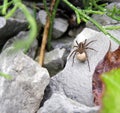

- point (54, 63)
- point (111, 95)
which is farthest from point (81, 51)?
point (111, 95)

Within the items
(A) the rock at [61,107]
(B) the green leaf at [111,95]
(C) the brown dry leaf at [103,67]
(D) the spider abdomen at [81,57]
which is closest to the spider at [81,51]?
(D) the spider abdomen at [81,57]

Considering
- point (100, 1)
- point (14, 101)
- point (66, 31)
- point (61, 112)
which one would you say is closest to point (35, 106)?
point (14, 101)

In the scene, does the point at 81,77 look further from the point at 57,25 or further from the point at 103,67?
the point at 57,25

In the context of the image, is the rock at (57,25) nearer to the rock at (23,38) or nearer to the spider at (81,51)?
the rock at (23,38)

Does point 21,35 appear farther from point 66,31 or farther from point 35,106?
point 35,106

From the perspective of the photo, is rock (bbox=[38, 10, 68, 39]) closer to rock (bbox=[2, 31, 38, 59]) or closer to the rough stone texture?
rock (bbox=[2, 31, 38, 59])

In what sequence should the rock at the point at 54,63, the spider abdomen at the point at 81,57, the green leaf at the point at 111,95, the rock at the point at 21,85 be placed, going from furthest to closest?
the rock at the point at 54,63, the spider abdomen at the point at 81,57, the rock at the point at 21,85, the green leaf at the point at 111,95
